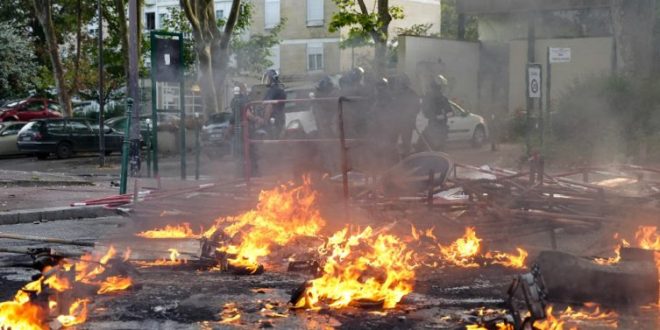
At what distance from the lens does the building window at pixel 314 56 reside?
46406mm

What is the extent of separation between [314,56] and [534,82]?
32.0 meters

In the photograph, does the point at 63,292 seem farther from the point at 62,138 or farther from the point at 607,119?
the point at 62,138

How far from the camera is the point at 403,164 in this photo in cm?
969

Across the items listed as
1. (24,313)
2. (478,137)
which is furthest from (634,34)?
(24,313)

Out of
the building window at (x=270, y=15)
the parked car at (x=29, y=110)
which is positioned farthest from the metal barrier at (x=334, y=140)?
the building window at (x=270, y=15)

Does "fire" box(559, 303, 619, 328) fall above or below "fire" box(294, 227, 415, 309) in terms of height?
below

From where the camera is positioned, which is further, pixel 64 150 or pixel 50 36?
pixel 50 36

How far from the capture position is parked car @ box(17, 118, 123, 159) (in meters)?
28.1

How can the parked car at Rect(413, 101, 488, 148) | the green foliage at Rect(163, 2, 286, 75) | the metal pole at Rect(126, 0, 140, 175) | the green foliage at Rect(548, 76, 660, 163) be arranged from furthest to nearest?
the green foliage at Rect(163, 2, 286, 75) → the parked car at Rect(413, 101, 488, 148) → the metal pole at Rect(126, 0, 140, 175) → the green foliage at Rect(548, 76, 660, 163)

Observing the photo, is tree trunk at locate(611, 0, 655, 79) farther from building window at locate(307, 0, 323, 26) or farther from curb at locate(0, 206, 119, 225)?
building window at locate(307, 0, 323, 26)

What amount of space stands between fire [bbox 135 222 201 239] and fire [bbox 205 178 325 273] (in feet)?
1.56

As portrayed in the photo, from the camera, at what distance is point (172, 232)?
9.95 m

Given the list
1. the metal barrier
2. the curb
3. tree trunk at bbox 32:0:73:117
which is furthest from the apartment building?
the metal barrier

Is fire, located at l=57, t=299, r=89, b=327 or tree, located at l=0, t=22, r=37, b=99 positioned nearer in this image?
fire, located at l=57, t=299, r=89, b=327
